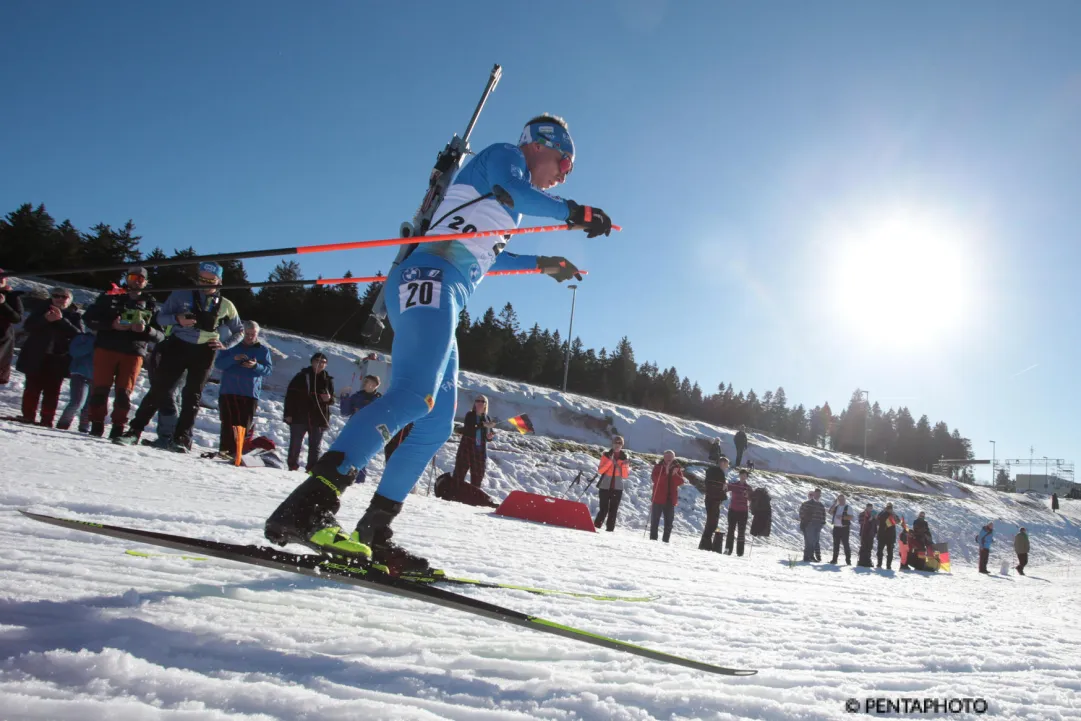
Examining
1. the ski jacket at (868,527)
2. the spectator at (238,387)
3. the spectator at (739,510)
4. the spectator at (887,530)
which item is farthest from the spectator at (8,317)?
the spectator at (887,530)

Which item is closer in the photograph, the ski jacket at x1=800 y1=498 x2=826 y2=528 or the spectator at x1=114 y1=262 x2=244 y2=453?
the spectator at x1=114 y1=262 x2=244 y2=453

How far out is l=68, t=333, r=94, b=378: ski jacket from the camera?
748 cm

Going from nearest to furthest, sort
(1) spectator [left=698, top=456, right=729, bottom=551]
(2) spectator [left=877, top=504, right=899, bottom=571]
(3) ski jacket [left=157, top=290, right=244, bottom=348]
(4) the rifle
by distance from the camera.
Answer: (4) the rifle < (3) ski jacket [left=157, top=290, right=244, bottom=348] < (1) spectator [left=698, top=456, right=729, bottom=551] < (2) spectator [left=877, top=504, right=899, bottom=571]

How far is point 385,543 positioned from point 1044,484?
2582 inches

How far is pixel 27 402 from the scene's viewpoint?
719 centimetres

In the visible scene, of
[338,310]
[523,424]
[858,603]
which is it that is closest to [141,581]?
[858,603]

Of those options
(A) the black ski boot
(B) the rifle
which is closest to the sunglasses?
(B) the rifle

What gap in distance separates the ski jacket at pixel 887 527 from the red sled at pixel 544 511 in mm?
9361

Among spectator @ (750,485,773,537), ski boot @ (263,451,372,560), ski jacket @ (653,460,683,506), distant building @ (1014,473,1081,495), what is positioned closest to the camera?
ski boot @ (263,451,372,560)

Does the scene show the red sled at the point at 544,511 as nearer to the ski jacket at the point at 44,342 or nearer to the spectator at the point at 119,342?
the spectator at the point at 119,342

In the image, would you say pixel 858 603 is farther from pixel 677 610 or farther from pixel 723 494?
pixel 723 494

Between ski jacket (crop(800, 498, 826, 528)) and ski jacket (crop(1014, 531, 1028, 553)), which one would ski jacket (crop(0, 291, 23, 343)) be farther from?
ski jacket (crop(1014, 531, 1028, 553))

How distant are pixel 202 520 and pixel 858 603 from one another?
3810 millimetres

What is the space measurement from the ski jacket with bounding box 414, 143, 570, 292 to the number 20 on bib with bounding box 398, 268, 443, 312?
127mm
